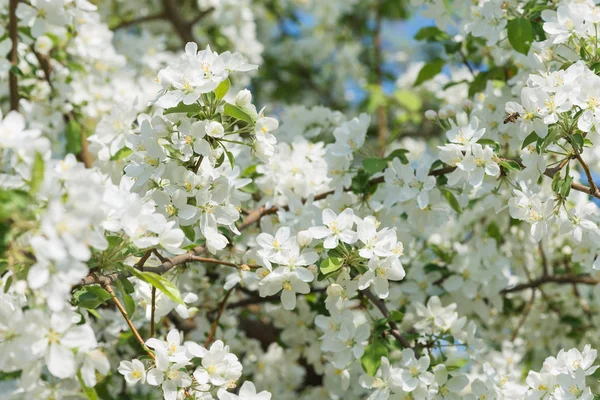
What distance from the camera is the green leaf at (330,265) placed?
188 cm

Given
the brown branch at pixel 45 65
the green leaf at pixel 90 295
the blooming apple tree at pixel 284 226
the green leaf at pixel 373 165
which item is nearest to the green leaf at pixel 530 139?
the blooming apple tree at pixel 284 226

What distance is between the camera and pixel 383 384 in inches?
83.1

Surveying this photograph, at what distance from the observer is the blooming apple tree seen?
1521 mm

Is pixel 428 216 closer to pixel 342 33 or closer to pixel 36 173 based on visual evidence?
pixel 36 173

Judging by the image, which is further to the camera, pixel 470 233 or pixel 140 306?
pixel 470 233

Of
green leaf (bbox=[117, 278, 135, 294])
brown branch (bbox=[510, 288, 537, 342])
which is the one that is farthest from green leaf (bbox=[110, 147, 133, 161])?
brown branch (bbox=[510, 288, 537, 342])

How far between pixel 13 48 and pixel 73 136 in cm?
46

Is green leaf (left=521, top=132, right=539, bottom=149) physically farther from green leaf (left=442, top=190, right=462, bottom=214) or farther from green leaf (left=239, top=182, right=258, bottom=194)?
green leaf (left=239, top=182, right=258, bottom=194)

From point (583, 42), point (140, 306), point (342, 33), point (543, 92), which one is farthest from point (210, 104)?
point (342, 33)

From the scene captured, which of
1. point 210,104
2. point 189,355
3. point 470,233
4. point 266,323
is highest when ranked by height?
point 210,104

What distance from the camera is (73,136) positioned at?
298cm

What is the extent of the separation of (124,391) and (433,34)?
203 cm

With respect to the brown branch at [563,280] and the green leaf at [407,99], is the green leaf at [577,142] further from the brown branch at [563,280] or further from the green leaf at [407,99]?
the green leaf at [407,99]

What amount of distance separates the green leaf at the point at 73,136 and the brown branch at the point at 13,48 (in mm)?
260
